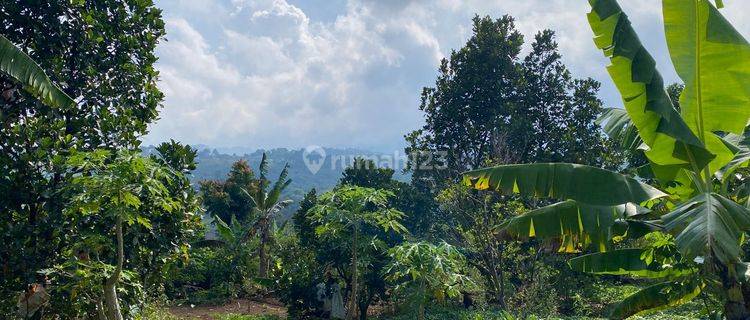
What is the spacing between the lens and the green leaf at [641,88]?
19.1 feet

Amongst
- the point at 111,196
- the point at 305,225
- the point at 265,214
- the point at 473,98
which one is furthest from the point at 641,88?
the point at 265,214

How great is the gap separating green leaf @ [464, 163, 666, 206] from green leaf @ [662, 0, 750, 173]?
1.02m

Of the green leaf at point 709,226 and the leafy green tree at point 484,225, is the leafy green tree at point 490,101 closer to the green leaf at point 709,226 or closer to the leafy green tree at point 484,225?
the leafy green tree at point 484,225

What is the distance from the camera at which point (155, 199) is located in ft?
23.4

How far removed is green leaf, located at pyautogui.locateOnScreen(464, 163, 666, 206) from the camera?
6.32 m

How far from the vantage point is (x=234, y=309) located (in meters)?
19.2

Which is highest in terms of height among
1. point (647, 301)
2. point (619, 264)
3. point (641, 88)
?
point (641, 88)

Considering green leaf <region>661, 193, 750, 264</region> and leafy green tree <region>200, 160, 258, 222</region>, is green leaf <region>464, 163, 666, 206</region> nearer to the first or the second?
green leaf <region>661, 193, 750, 264</region>

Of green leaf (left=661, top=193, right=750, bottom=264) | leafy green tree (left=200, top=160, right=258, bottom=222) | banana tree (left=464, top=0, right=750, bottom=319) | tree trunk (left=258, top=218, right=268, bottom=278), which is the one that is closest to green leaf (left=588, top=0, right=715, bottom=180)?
banana tree (left=464, top=0, right=750, bottom=319)

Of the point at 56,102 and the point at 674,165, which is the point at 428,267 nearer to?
the point at 674,165

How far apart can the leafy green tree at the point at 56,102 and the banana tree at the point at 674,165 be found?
5888 millimetres

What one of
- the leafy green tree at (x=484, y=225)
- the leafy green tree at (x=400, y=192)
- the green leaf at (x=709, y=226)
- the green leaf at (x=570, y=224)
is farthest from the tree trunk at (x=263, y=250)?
the green leaf at (x=709, y=226)

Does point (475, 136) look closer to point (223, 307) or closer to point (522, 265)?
point (522, 265)

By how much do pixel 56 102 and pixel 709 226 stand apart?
304 inches
